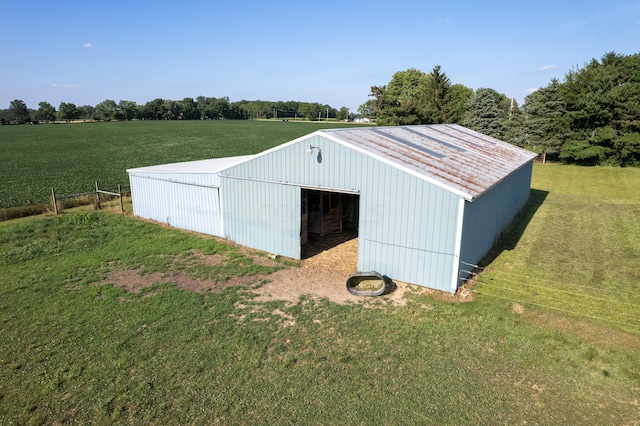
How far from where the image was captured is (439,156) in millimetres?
14672

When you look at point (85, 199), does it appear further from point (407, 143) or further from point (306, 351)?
point (306, 351)

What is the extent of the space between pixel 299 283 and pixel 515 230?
35.6 ft

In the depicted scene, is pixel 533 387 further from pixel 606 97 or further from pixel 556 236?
pixel 606 97

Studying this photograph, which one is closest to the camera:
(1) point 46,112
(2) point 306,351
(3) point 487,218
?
(2) point 306,351

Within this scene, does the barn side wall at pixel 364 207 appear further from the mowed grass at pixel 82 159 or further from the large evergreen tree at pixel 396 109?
the large evergreen tree at pixel 396 109

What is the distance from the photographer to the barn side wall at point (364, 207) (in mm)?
11234

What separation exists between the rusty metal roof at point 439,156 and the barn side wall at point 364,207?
1.33 ft

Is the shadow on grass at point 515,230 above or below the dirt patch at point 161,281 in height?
above

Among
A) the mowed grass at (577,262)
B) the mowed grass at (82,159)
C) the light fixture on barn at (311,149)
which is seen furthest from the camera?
the mowed grass at (82,159)

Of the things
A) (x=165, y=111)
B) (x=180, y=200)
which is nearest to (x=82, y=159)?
(x=180, y=200)

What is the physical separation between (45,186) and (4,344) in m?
20.8

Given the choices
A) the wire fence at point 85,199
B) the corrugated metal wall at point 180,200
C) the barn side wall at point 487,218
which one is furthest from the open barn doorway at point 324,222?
the wire fence at point 85,199

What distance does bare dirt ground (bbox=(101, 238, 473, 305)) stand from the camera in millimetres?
11195

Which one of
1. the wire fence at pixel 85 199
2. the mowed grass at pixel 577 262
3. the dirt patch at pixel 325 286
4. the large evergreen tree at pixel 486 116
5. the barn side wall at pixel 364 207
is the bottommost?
the dirt patch at pixel 325 286
